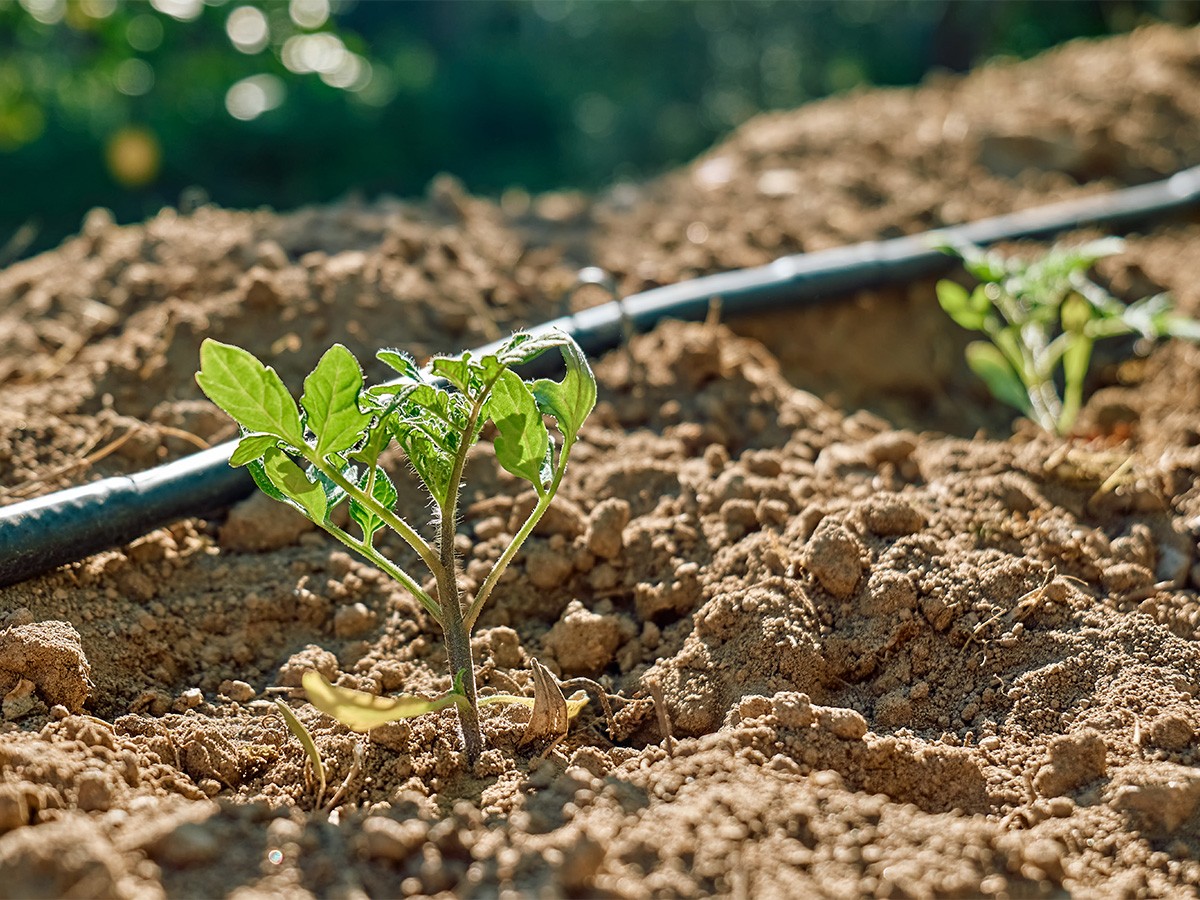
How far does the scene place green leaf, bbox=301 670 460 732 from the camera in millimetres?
1443

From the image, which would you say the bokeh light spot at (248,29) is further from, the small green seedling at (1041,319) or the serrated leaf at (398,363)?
the serrated leaf at (398,363)

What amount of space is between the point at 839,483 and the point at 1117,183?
2.59 m

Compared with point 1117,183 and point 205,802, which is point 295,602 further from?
point 1117,183

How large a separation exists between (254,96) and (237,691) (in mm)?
4852

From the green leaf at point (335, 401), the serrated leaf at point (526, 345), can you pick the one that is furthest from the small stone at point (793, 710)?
the green leaf at point (335, 401)

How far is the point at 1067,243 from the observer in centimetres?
364

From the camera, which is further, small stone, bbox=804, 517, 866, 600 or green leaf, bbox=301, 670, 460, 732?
small stone, bbox=804, 517, 866, 600

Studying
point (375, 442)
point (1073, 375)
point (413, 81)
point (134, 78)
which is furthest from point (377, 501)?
point (413, 81)

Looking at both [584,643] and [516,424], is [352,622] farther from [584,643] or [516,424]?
[516,424]

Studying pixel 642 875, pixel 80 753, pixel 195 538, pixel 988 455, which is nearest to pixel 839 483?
pixel 988 455

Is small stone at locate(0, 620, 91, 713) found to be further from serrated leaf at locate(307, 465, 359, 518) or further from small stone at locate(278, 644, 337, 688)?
serrated leaf at locate(307, 465, 359, 518)

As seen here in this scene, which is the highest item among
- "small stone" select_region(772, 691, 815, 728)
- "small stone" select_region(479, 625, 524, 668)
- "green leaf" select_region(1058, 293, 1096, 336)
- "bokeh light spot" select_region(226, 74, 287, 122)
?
"bokeh light spot" select_region(226, 74, 287, 122)

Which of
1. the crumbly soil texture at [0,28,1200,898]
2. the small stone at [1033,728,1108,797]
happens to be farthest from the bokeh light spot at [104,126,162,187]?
the small stone at [1033,728,1108,797]

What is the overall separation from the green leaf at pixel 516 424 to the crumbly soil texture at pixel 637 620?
45 cm
